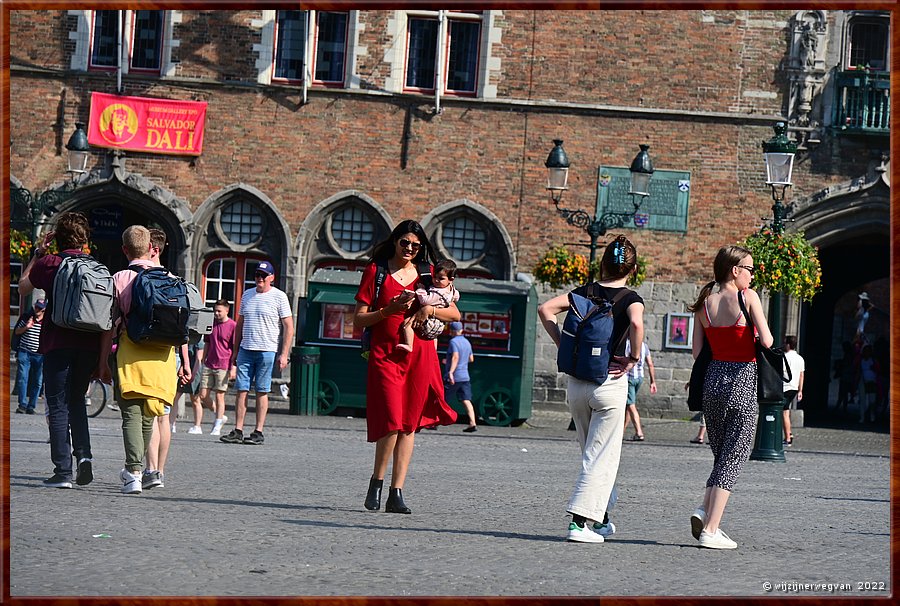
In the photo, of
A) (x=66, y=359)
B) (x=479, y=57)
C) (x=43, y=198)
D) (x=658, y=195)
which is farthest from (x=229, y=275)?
(x=66, y=359)

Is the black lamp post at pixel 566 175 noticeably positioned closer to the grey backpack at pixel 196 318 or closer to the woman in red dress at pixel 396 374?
the grey backpack at pixel 196 318

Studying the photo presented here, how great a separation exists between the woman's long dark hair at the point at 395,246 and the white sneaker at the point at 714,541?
229 cm

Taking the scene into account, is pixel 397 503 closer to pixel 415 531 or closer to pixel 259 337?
pixel 415 531

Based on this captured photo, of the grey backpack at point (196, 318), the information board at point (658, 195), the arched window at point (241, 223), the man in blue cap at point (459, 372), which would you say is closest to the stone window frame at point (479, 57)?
the information board at point (658, 195)

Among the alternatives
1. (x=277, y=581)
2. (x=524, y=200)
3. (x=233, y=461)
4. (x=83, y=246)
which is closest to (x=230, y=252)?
(x=524, y=200)

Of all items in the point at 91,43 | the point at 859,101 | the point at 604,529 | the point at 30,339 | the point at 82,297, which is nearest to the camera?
the point at 604,529

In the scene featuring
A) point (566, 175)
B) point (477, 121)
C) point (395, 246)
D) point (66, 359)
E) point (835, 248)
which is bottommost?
point (66, 359)

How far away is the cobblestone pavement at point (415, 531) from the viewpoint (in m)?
5.97

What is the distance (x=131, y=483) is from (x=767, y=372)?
3946mm

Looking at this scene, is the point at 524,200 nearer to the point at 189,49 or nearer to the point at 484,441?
the point at 189,49

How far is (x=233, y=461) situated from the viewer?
11734mm

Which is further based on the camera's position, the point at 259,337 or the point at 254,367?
the point at 254,367

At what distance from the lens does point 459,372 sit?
749 inches

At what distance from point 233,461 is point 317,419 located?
7.85 m
